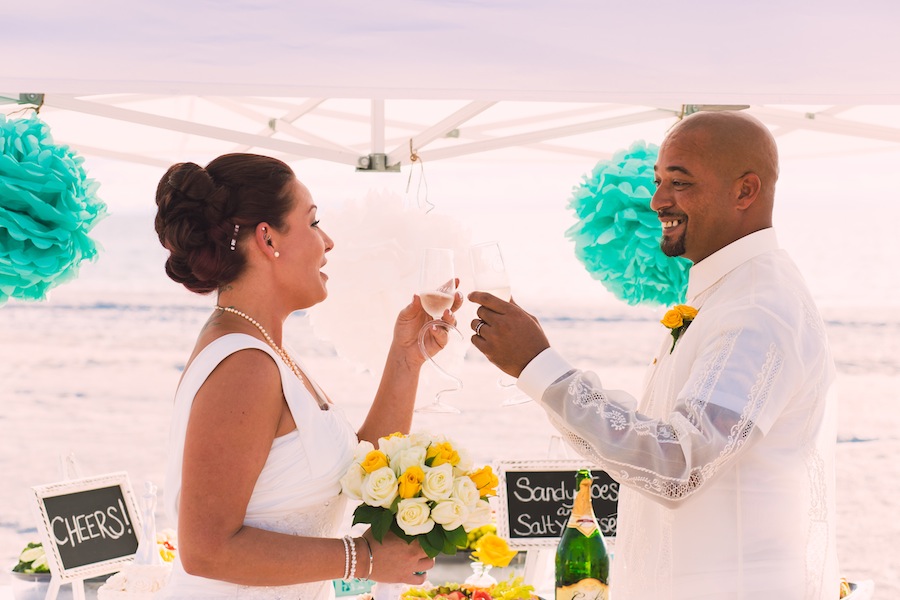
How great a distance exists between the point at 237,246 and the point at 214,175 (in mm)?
177

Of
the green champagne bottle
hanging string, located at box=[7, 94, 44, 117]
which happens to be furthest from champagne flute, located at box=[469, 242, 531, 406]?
hanging string, located at box=[7, 94, 44, 117]

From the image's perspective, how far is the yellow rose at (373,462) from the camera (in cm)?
210

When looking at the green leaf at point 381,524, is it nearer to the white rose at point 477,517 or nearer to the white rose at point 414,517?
the white rose at point 414,517

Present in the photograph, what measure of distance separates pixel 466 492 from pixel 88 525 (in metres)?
2.04

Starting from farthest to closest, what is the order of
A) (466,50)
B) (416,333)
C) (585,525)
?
(585,525) < (416,333) < (466,50)

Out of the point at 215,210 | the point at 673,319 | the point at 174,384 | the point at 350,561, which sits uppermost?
the point at 215,210

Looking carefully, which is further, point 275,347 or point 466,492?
point 275,347

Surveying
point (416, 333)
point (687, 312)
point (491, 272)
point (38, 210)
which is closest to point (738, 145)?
point (687, 312)

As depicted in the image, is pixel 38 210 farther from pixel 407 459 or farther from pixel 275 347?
pixel 407 459

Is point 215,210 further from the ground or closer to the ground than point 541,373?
further from the ground

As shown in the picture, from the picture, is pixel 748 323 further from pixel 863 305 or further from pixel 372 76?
pixel 863 305

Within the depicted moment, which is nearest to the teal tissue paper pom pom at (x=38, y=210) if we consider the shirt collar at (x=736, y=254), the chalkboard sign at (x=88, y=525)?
the chalkboard sign at (x=88, y=525)

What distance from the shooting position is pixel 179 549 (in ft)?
6.65

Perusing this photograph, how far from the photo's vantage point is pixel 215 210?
86.7 inches
